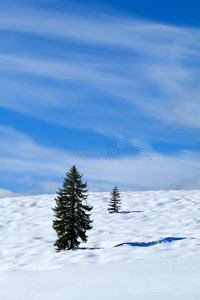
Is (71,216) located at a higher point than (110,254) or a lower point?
higher

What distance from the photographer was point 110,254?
1627 centimetres

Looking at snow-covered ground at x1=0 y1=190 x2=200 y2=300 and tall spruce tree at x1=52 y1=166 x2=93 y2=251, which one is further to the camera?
tall spruce tree at x1=52 y1=166 x2=93 y2=251

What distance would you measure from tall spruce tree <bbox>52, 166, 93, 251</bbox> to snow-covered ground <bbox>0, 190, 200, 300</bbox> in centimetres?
118

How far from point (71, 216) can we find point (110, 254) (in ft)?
21.3

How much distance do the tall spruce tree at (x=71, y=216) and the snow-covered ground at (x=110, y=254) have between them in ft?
3.87

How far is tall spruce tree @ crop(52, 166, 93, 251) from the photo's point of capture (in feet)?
70.8

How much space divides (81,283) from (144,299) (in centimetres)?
259

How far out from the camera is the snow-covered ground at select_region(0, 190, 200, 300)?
21.9 feet

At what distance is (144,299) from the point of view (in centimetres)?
546

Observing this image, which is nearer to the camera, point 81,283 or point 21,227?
point 81,283

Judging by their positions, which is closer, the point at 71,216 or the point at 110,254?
the point at 110,254

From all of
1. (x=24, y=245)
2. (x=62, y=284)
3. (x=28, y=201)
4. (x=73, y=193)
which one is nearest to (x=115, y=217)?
(x=24, y=245)

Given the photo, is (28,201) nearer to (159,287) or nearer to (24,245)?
(24,245)

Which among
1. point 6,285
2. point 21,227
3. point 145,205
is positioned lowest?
point 6,285
